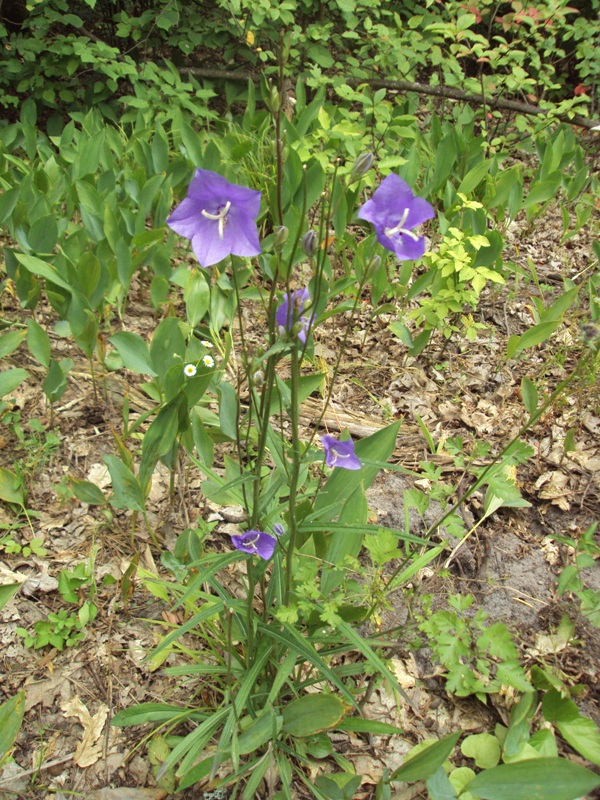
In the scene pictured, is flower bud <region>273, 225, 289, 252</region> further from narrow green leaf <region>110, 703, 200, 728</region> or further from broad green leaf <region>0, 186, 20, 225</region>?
broad green leaf <region>0, 186, 20, 225</region>

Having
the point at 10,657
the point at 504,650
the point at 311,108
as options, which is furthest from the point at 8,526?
the point at 311,108

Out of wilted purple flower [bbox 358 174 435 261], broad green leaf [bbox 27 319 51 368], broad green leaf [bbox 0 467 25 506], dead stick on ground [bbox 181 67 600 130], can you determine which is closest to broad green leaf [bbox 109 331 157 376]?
broad green leaf [bbox 27 319 51 368]

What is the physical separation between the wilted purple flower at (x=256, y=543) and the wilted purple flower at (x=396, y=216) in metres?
Result: 0.61

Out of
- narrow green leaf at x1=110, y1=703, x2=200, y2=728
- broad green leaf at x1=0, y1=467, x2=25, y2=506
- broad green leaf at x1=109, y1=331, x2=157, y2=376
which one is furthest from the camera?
broad green leaf at x1=109, y1=331, x2=157, y2=376

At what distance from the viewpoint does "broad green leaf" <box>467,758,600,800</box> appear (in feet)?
4.07

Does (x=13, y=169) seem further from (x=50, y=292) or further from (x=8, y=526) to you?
(x=8, y=526)

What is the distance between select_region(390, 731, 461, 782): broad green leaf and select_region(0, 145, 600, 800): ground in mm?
139

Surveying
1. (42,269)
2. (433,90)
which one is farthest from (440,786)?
(433,90)

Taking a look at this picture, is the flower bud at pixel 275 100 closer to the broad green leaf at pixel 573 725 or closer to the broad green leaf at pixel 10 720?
the broad green leaf at pixel 10 720

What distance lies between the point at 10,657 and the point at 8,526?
1.36 ft

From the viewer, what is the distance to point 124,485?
6.06 ft

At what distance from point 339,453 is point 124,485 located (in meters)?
0.81

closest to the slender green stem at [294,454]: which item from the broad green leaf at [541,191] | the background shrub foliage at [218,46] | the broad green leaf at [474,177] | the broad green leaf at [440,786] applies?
the broad green leaf at [440,786]

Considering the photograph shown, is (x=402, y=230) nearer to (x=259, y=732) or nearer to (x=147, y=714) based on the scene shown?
(x=259, y=732)
